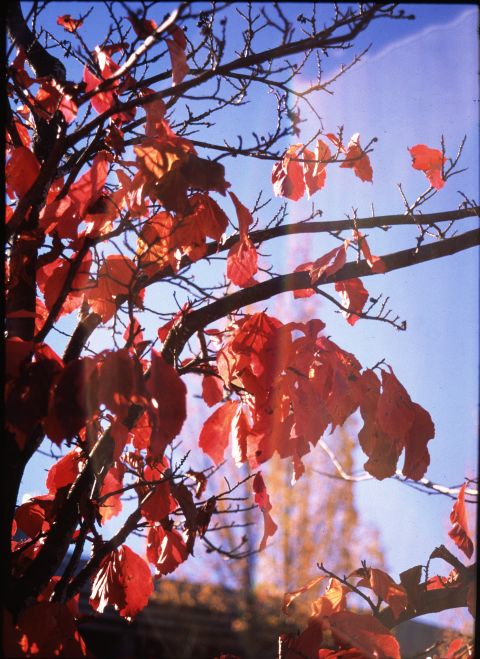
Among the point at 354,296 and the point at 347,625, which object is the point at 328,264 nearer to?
the point at 354,296

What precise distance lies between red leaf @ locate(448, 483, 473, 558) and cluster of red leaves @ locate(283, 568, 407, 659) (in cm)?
24

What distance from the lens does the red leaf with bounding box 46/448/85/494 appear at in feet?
6.86

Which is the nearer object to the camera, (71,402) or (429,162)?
(71,402)

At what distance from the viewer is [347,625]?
174 cm

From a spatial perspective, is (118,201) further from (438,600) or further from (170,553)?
(438,600)

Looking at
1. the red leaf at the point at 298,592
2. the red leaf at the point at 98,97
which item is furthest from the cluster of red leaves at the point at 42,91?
the red leaf at the point at 298,592

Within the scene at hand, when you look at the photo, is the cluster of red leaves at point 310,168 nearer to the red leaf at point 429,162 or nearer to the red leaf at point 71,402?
the red leaf at point 429,162

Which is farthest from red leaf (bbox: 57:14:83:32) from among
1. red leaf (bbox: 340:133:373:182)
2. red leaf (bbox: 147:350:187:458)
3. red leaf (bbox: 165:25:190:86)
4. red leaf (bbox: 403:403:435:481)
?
red leaf (bbox: 403:403:435:481)

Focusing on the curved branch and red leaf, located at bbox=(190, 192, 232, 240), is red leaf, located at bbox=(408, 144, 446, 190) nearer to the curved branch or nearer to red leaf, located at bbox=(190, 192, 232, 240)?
the curved branch

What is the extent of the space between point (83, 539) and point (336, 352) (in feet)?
2.98

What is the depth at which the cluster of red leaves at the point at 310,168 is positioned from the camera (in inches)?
85.1

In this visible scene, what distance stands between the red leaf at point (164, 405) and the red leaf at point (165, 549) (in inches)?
32.2

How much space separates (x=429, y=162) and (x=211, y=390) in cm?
112

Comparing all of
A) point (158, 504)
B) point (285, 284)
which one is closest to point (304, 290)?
point (285, 284)
